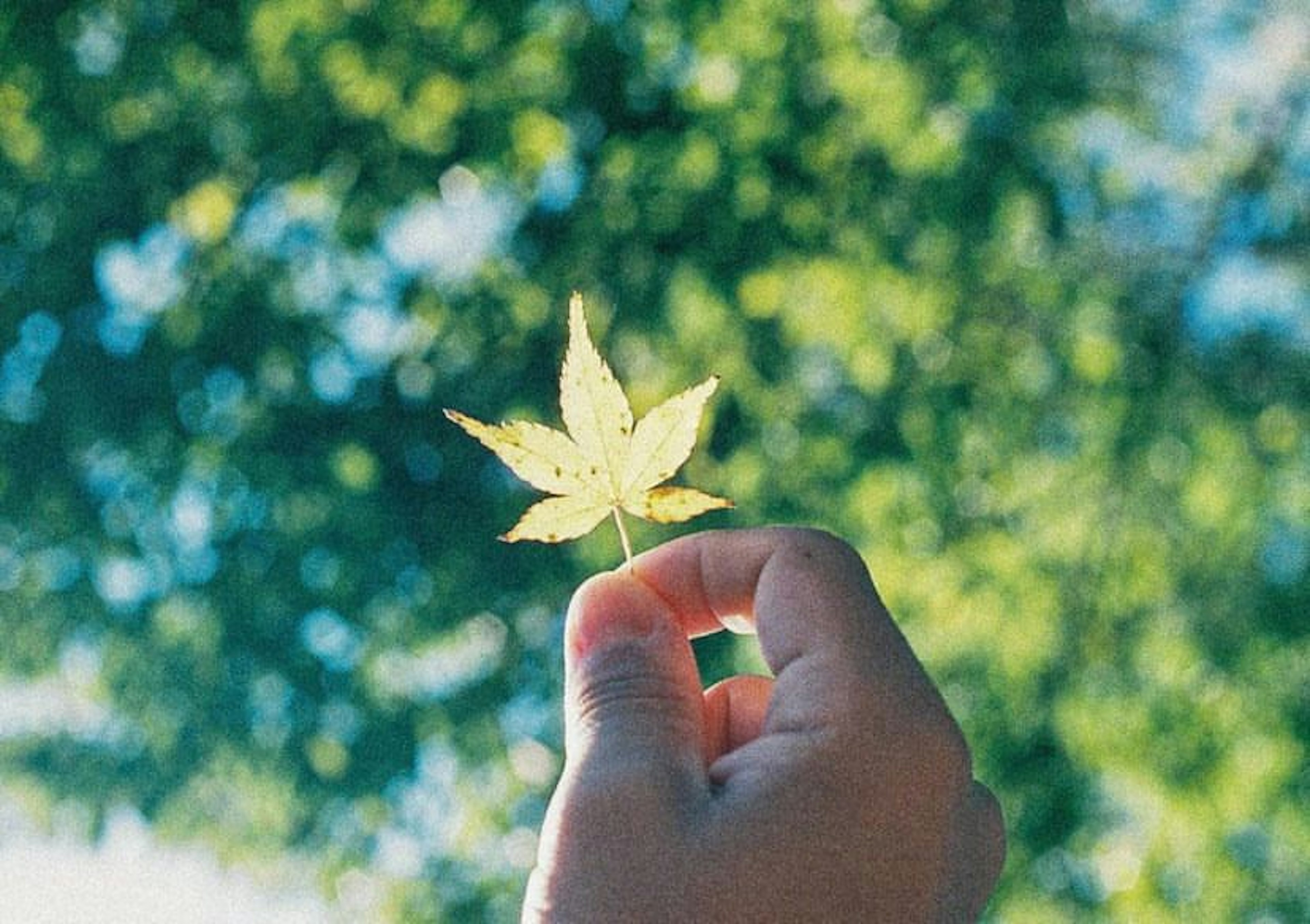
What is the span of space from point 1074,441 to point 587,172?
1.99 meters

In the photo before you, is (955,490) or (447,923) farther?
(447,923)

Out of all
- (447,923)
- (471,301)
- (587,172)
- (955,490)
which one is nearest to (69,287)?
(471,301)

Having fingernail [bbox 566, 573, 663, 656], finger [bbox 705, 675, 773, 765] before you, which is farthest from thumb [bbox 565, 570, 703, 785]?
finger [bbox 705, 675, 773, 765]

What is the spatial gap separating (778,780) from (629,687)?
0.17m

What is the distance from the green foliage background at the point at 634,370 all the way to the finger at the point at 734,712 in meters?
2.81

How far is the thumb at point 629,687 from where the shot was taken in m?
0.96

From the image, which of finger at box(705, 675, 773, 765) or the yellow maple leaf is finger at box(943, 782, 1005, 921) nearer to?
finger at box(705, 675, 773, 765)

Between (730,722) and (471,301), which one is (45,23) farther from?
(730,722)

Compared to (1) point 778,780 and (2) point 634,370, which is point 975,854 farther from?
(2) point 634,370

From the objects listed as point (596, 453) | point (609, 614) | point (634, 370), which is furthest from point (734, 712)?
point (634, 370)

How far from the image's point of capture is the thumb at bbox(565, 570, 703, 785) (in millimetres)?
956

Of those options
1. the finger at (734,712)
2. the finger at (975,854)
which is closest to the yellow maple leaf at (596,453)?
the finger at (734,712)

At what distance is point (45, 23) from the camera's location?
4.30m

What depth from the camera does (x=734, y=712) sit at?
1222mm
